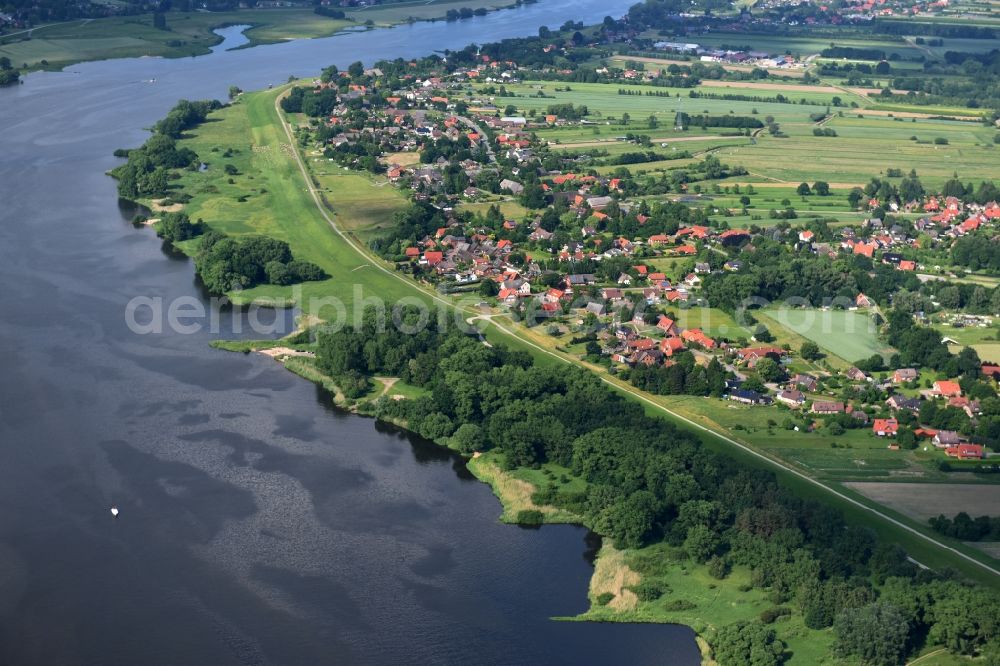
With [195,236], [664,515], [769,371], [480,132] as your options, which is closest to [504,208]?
[480,132]

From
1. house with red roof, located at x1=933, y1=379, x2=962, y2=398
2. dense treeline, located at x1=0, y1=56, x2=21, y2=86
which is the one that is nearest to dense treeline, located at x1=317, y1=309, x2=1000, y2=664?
house with red roof, located at x1=933, y1=379, x2=962, y2=398

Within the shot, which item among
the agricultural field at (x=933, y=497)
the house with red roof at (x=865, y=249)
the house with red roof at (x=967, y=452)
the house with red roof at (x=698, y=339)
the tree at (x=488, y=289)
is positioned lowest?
the agricultural field at (x=933, y=497)

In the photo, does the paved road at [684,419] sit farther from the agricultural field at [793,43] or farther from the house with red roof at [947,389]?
the agricultural field at [793,43]

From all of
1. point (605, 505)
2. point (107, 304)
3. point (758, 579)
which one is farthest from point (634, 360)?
point (107, 304)

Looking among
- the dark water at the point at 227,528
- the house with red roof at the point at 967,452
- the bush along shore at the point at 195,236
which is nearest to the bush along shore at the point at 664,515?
the dark water at the point at 227,528

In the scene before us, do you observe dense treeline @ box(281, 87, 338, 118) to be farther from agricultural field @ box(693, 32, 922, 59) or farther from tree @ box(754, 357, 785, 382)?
tree @ box(754, 357, 785, 382)
